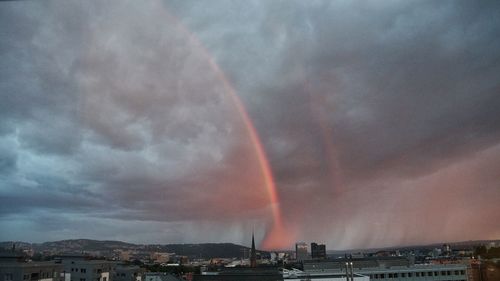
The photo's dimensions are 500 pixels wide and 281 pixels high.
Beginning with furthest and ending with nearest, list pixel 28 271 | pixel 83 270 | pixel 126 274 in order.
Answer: pixel 126 274 → pixel 83 270 → pixel 28 271

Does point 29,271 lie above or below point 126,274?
above

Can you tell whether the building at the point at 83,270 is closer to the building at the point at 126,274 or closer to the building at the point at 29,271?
the building at the point at 126,274

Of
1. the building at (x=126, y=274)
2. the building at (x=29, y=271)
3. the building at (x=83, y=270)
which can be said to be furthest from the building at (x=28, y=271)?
the building at (x=126, y=274)

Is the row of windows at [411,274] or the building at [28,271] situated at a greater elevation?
the building at [28,271]

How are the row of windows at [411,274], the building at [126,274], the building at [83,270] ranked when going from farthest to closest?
the building at [126,274], the row of windows at [411,274], the building at [83,270]

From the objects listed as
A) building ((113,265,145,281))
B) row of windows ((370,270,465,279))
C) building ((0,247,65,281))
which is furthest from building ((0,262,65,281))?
row of windows ((370,270,465,279))

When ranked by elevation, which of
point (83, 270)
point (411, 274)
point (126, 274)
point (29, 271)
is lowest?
point (411, 274)

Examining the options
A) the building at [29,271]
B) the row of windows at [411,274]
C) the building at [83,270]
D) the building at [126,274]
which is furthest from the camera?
the building at [126,274]

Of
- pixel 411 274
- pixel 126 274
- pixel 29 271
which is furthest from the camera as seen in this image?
pixel 126 274

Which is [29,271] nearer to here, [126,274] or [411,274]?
[126,274]

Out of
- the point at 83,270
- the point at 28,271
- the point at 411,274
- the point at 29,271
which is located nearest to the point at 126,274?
the point at 83,270

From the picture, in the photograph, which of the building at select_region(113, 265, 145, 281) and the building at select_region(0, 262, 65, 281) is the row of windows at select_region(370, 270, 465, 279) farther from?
the building at select_region(0, 262, 65, 281)
